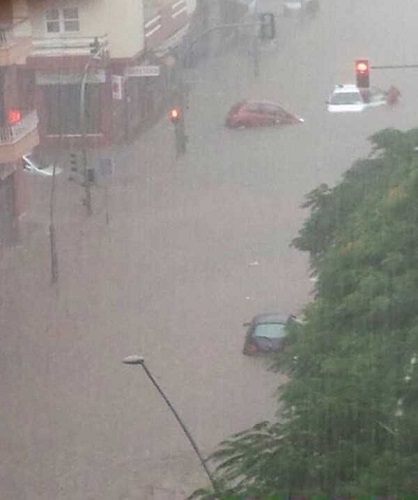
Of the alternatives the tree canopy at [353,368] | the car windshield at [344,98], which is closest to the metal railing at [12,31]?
the tree canopy at [353,368]

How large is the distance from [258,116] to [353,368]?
317 inches

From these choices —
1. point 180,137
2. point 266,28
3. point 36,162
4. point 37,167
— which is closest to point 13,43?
point 266,28

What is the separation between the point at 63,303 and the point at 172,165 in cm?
343

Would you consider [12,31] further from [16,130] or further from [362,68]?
[362,68]

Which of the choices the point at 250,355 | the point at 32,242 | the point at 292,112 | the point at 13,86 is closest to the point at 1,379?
the point at 250,355

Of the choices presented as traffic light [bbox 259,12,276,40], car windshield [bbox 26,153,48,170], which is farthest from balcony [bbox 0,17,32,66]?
car windshield [bbox 26,153,48,170]

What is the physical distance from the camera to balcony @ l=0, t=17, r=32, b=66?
7.65 meters

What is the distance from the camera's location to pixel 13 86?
27.2 feet

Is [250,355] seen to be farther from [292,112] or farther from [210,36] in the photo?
[210,36]

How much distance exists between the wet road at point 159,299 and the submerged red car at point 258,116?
0.44 ft

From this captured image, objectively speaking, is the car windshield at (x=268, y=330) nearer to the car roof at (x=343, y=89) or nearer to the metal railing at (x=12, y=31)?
the metal railing at (x=12, y=31)

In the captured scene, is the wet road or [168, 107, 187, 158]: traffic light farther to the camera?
[168, 107, 187, 158]: traffic light

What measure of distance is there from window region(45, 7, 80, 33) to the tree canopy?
5327 mm

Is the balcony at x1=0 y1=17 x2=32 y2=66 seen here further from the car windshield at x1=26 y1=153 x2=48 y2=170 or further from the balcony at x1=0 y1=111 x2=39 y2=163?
the car windshield at x1=26 y1=153 x2=48 y2=170
